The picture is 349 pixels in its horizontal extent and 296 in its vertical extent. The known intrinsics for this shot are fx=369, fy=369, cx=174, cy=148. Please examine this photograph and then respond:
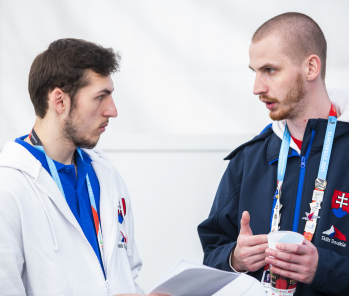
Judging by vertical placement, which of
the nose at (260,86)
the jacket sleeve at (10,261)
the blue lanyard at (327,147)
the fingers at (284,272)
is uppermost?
the nose at (260,86)

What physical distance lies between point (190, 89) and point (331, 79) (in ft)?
3.45

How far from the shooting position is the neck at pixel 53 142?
1602 mm

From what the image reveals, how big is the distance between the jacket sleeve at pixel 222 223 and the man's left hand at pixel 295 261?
373mm

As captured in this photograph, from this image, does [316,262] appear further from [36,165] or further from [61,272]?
[36,165]

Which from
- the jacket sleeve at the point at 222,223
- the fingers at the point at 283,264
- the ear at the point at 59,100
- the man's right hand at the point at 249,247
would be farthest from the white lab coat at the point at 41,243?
the fingers at the point at 283,264

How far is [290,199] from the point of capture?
1.49m

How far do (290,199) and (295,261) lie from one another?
322 mm

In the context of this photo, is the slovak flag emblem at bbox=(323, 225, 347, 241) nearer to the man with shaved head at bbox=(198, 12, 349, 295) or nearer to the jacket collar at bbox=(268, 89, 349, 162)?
the man with shaved head at bbox=(198, 12, 349, 295)

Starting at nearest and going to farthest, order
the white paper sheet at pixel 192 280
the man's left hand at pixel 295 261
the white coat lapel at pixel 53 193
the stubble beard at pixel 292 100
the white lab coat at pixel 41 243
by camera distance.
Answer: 1. the white paper sheet at pixel 192 280
2. the man's left hand at pixel 295 261
3. the white lab coat at pixel 41 243
4. the white coat lapel at pixel 53 193
5. the stubble beard at pixel 292 100

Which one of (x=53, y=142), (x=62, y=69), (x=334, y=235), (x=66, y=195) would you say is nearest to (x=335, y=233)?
(x=334, y=235)

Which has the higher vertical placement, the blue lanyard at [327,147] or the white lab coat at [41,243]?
the blue lanyard at [327,147]

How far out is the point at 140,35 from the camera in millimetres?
2982

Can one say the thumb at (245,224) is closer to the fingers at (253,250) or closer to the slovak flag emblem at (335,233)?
the fingers at (253,250)

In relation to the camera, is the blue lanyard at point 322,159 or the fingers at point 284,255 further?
the blue lanyard at point 322,159
